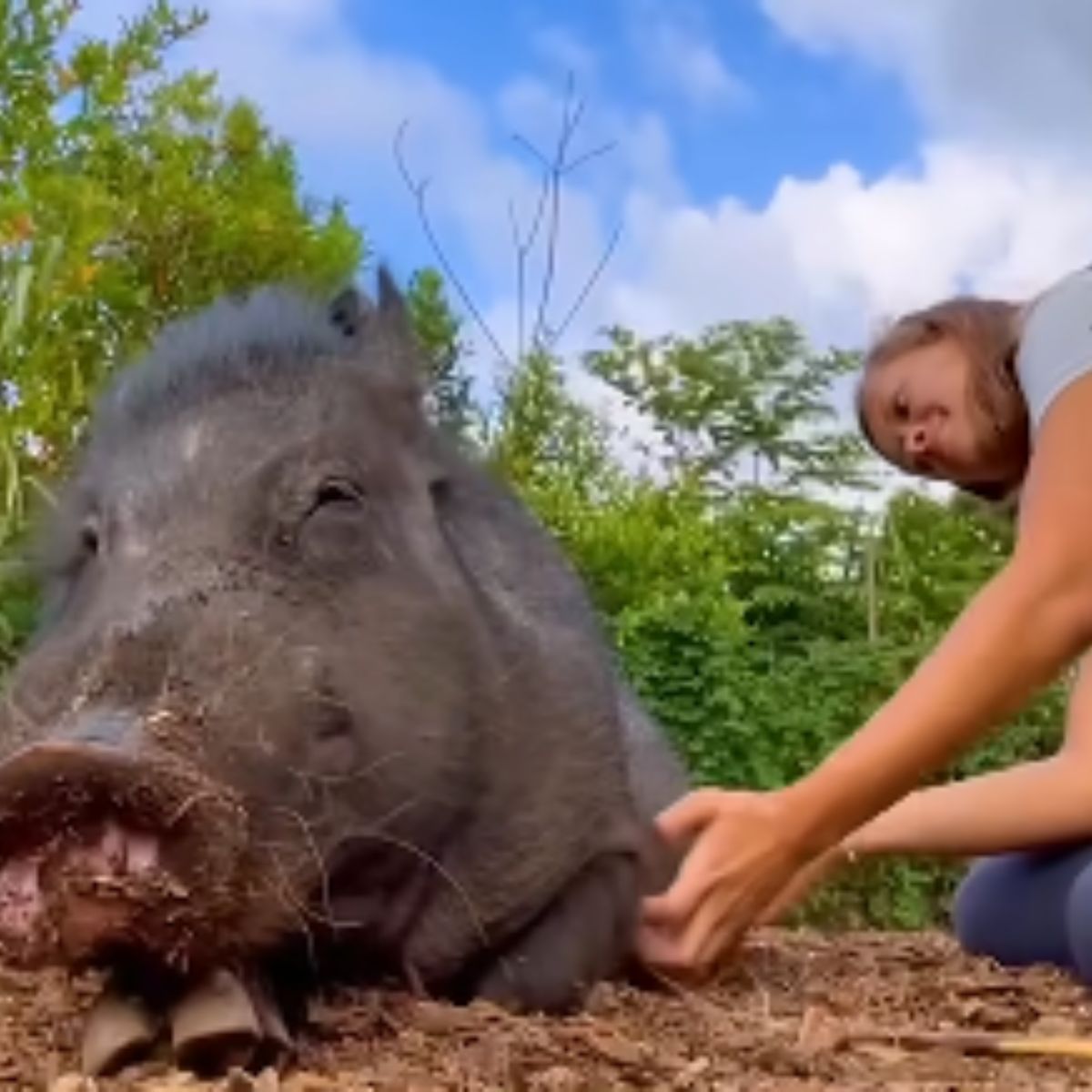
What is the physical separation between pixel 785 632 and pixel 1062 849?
193 inches

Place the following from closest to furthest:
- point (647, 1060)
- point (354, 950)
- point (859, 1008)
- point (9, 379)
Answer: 1. point (647, 1060)
2. point (354, 950)
3. point (859, 1008)
4. point (9, 379)

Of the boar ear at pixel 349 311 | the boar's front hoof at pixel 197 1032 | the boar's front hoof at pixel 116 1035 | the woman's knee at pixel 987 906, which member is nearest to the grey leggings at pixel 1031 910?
the woman's knee at pixel 987 906

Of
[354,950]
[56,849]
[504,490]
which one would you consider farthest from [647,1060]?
[504,490]

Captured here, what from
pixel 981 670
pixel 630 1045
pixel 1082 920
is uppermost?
pixel 981 670

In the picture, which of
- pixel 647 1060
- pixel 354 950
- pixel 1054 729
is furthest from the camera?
pixel 1054 729

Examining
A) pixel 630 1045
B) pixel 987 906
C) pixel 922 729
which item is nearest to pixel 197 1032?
pixel 630 1045

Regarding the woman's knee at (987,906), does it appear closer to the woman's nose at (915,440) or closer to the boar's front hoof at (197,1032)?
the woman's nose at (915,440)

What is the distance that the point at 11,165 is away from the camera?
9.68 m

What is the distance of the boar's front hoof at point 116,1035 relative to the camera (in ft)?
12.0

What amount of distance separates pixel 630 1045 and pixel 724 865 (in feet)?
1.11

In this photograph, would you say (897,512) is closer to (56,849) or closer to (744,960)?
(744,960)

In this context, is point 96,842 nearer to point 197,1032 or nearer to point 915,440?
point 197,1032

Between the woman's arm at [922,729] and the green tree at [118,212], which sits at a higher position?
the green tree at [118,212]

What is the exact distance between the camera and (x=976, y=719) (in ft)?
13.5
